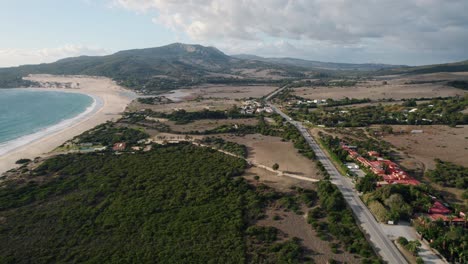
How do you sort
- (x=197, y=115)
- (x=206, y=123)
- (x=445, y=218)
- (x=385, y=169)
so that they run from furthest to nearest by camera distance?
(x=197, y=115), (x=206, y=123), (x=385, y=169), (x=445, y=218)

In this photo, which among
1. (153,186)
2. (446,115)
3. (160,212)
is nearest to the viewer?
(160,212)

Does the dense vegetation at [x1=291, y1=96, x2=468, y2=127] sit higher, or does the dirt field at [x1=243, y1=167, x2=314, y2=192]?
the dense vegetation at [x1=291, y1=96, x2=468, y2=127]

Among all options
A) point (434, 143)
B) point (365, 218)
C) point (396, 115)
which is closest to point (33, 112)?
point (365, 218)

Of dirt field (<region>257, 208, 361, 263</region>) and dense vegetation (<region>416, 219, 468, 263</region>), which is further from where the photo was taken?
dirt field (<region>257, 208, 361, 263</region>)

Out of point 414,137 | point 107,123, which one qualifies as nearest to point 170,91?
point 107,123

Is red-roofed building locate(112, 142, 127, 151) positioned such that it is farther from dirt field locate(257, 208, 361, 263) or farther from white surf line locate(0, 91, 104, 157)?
dirt field locate(257, 208, 361, 263)

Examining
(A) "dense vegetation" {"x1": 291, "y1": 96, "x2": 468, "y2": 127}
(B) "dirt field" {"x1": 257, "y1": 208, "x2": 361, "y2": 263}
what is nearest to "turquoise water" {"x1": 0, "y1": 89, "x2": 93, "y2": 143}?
(B) "dirt field" {"x1": 257, "y1": 208, "x2": 361, "y2": 263}

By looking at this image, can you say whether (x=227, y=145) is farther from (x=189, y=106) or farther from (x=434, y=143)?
(x=189, y=106)

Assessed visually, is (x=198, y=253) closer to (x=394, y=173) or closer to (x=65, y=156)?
(x=394, y=173)
